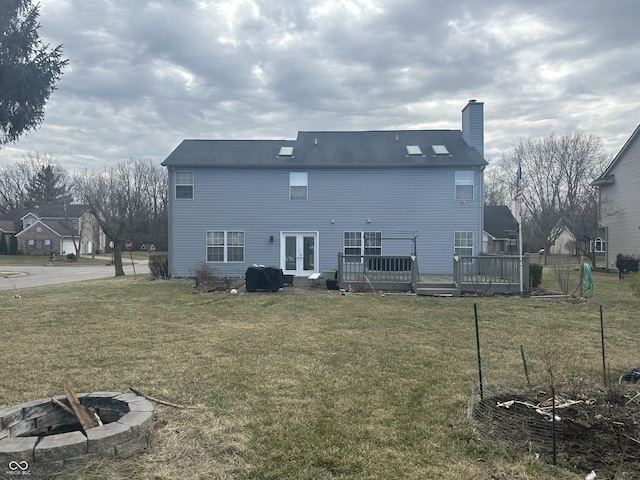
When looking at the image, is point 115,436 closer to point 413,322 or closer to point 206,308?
point 413,322

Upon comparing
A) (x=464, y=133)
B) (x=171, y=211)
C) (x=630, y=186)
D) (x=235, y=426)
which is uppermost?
(x=464, y=133)

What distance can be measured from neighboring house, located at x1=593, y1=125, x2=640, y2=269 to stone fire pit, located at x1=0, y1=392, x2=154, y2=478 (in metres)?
24.0

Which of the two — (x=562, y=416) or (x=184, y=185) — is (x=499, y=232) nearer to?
(x=184, y=185)

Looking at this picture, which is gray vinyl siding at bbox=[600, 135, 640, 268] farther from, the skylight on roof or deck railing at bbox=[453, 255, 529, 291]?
deck railing at bbox=[453, 255, 529, 291]

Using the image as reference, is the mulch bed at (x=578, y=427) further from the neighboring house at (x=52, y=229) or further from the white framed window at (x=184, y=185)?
the neighboring house at (x=52, y=229)

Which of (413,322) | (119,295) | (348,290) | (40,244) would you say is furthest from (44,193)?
(413,322)

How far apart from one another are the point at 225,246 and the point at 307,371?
42.7 ft

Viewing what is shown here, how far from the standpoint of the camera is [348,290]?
13.4 metres

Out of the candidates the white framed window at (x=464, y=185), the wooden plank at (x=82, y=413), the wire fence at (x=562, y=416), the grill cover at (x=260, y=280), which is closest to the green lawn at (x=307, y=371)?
the wire fence at (x=562, y=416)

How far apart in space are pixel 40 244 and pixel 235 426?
51195 mm

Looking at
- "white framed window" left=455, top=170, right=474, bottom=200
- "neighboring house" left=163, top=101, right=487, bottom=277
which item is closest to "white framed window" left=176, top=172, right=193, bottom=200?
"neighboring house" left=163, top=101, right=487, bottom=277

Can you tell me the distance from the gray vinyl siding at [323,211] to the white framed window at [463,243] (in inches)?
7.2

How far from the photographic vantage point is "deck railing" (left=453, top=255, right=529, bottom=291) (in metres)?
12.7

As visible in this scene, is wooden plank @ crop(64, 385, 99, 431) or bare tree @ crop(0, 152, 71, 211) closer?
wooden plank @ crop(64, 385, 99, 431)
